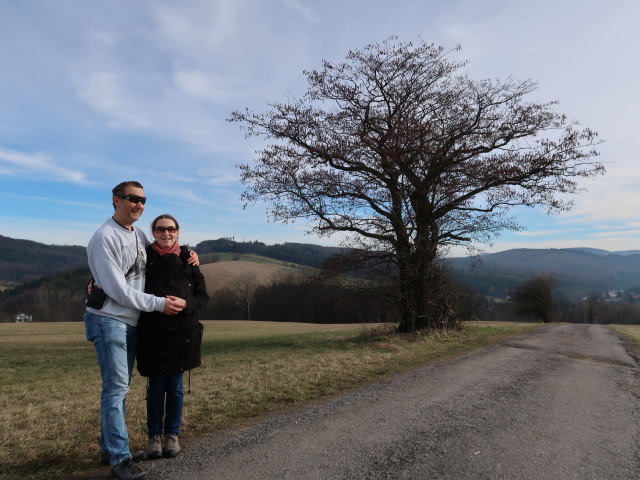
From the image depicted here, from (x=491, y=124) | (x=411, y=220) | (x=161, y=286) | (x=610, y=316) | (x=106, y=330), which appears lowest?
(x=610, y=316)

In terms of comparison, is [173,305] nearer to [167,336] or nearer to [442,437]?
[167,336]

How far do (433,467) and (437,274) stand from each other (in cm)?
1186

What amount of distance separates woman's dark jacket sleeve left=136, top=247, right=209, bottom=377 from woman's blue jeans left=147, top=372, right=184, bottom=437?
0.15m

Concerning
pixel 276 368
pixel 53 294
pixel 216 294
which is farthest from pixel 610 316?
pixel 53 294

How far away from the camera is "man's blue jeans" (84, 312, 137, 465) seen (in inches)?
129

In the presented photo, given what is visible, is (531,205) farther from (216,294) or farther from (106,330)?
(216,294)

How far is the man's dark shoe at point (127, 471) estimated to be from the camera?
3115 millimetres

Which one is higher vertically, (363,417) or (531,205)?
(531,205)

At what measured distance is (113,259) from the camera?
3387 mm

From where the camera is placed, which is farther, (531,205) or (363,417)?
(531,205)

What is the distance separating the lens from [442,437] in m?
4.03

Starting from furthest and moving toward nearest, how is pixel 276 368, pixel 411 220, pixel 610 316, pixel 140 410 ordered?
pixel 610 316
pixel 411 220
pixel 276 368
pixel 140 410

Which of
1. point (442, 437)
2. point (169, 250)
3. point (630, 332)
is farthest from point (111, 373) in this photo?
point (630, 332)

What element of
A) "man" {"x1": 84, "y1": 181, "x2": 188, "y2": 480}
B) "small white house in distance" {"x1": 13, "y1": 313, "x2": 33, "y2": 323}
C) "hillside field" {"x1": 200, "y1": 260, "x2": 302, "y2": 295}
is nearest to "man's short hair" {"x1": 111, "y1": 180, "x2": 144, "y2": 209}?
"man" {"x1": 84, "y1": 181, "x2": 188, "y2": 480}
